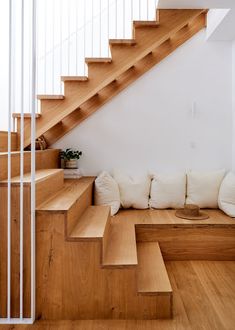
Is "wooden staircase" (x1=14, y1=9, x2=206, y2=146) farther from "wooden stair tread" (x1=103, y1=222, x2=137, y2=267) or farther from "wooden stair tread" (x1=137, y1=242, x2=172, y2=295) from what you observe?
"wooden stair tread" (x1=137, y1=242, x2=172, y2=295)

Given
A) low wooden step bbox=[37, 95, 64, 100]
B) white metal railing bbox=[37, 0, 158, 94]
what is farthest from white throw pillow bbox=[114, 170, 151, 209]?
white metal railing bbox=[37, 0, 158, 94]

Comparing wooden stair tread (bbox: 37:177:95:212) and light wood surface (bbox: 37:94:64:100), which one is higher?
light wood surface (bbox: 37:94:64:100)

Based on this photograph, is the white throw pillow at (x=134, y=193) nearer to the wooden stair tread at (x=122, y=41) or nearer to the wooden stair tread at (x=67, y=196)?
the wooden stair tread at (x=67, y=196)

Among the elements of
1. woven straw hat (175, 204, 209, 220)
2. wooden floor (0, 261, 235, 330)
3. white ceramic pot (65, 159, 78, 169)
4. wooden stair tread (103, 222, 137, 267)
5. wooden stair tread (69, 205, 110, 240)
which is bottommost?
wooden floor (0, 261, 235, 330)

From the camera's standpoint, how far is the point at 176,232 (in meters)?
3.09

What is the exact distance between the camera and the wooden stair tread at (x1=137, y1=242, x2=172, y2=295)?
207 cm

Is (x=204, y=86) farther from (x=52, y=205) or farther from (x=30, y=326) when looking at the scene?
(x=30, y=326)

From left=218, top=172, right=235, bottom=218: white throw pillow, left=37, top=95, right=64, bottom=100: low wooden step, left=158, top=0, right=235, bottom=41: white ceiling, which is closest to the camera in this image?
left=158, top=0, right=235, bottom=41: white ceiling

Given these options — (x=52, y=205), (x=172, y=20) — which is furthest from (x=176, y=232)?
(x=172, y=20)

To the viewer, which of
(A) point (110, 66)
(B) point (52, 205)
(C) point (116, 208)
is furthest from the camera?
(C) point (116, 208)

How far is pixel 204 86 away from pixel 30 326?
3.24 m

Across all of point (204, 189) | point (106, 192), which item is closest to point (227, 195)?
point (204, 189)

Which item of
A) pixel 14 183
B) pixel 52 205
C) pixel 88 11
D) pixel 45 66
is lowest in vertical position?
pixel 52 205

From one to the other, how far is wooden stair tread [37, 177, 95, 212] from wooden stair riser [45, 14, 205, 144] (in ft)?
2.39
